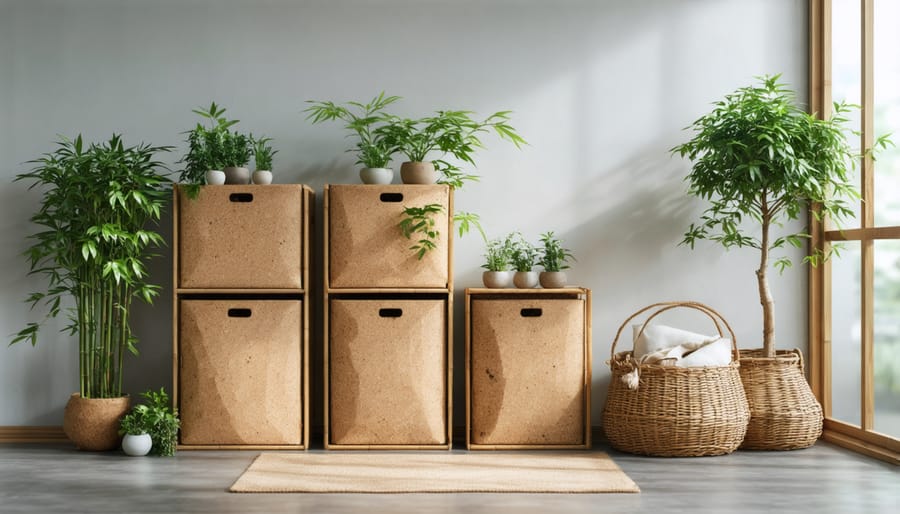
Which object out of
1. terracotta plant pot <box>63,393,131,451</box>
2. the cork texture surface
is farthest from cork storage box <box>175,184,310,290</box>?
the cork texture surface

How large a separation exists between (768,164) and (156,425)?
113 inches

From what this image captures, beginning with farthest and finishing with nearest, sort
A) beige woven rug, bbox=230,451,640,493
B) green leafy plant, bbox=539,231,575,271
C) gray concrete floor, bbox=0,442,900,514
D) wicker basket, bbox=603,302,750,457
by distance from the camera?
1. green leafy plant, bbox=539,231,575,271
2. wicker basket, bbox=603,302,750,457
3. beige woven rug, bbox=230,451,640,493
4. gray concrete floor, bbox=0,442,900,514

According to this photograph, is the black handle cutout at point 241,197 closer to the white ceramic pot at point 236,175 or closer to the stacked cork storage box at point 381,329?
the white ceramic pot at point 236,175

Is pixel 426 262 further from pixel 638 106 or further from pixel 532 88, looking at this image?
pixel 638 106

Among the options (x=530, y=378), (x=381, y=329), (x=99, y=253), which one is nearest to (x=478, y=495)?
(x=530, y=378)

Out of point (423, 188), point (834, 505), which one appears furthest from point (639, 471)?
point (423, 188)

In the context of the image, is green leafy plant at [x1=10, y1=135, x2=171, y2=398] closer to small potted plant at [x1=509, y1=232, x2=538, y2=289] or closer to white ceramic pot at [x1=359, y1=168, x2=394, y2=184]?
white ceramic pot at [x1=359, y1=168, x2=394, y2=184]

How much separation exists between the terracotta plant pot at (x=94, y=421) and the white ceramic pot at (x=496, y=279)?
1719mm

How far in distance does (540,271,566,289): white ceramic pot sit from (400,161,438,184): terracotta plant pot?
682 mm

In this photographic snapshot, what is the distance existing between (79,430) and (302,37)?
2098mm

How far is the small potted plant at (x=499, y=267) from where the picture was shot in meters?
3.81

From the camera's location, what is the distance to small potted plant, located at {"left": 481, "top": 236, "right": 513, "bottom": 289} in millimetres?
3809

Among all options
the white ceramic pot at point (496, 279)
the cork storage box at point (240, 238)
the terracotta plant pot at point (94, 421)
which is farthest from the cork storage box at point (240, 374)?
the white ceramic pot at point (496, 279)

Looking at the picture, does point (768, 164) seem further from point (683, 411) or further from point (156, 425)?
point (156, 425)
